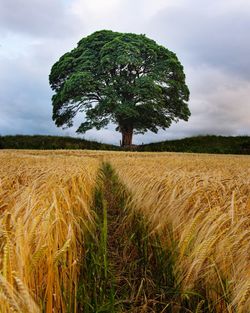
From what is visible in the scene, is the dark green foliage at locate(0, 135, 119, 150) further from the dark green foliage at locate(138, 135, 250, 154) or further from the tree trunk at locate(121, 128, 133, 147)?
the dark green foliage at locate(138, 135, 250, 154)

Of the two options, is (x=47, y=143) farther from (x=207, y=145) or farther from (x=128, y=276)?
(x=128, y=276)

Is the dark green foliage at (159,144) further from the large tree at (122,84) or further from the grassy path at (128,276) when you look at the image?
the grassy path at (128,276)

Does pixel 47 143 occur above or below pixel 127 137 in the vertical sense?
below

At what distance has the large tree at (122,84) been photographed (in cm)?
3284

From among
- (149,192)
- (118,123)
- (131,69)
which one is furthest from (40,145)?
(149,192)

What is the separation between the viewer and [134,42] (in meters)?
35.5

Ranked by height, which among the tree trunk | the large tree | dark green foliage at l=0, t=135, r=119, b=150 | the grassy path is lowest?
the grassy path

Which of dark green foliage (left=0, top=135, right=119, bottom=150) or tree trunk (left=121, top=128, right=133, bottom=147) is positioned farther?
tree trunk (left=121, top=128, right=133, bottom=147)

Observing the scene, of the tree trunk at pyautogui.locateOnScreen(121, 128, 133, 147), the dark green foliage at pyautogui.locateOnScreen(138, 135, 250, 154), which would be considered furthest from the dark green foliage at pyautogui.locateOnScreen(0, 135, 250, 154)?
the tree trunk at pyautogui.locateOnScreen(121, 128, 133, 147)

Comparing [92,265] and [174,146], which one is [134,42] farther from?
[92,265]

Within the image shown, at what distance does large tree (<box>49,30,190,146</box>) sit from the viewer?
32844mm

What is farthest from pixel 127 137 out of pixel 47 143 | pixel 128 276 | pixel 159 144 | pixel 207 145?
pixel 128 276

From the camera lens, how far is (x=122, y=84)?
34.0m

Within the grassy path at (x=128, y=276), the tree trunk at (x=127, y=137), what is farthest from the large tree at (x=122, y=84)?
the grassy path at (x=128, y=276)
